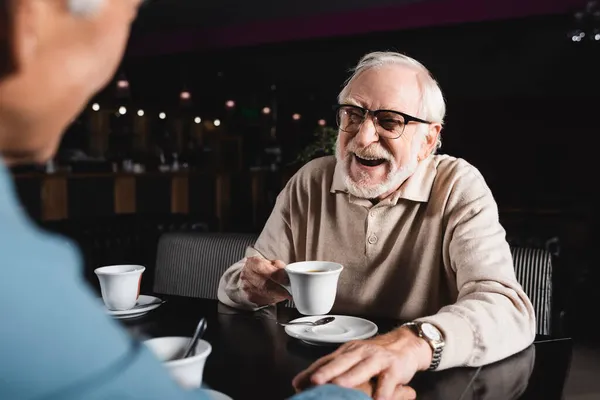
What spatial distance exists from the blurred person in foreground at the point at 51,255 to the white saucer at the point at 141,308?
1.03 metres

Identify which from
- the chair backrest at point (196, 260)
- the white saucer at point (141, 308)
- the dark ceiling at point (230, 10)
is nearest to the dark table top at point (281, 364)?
the white saucer at point (141, 308)

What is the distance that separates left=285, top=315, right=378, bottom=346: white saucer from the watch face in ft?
0.38

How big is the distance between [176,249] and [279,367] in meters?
1.51

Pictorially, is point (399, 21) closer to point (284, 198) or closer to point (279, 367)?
point (284, 198)

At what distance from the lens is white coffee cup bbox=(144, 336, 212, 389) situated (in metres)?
0.73

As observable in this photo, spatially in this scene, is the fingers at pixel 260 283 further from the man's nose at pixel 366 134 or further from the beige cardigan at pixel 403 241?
the man's nose at pixel 366 134

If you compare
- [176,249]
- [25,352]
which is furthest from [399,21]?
[25,352]

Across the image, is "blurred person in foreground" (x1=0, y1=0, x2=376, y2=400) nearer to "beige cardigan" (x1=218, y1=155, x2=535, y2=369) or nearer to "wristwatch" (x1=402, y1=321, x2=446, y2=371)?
"wristwatch" (x1=402, y1=321, x2=446, y2=371)

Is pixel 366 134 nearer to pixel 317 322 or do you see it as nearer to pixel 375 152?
pixel 375 152

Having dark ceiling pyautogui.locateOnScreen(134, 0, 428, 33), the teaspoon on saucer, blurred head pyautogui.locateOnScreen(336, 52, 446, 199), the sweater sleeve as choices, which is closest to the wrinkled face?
blurred head pyautogui.locateOnScreen(336, 52, 446, 199)

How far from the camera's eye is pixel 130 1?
501 mm

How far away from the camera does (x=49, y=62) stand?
0.45m

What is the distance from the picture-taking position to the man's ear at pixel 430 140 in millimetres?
1970

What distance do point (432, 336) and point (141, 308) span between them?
0.75 m
